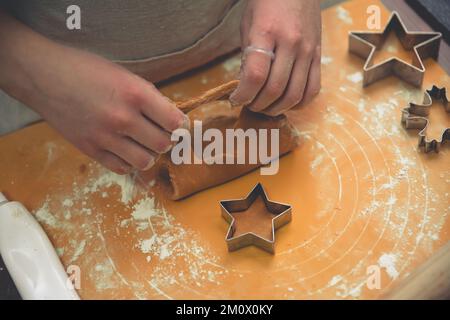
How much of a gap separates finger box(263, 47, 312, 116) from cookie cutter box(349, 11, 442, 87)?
0.86 ft

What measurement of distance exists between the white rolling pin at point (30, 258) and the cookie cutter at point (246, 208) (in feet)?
1.05

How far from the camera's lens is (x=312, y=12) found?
1.14m

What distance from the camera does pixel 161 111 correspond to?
38.8 inches

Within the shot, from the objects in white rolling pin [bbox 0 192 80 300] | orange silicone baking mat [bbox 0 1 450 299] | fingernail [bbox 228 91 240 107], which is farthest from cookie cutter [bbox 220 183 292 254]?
white rolling pin [bbox 0 192 80 300]

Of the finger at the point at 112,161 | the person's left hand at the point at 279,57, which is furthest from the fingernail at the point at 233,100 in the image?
the finger at the point at 112,161

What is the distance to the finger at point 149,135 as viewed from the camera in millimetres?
996

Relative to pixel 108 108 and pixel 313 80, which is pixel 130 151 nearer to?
pixel 108 108

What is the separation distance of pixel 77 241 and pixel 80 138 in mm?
228

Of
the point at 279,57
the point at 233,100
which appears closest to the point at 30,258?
the point at 233,100

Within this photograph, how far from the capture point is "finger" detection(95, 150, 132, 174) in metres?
1.05

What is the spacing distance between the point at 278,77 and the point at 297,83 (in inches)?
2.0

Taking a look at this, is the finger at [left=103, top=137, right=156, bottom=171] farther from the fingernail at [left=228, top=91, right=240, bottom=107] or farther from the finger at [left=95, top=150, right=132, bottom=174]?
the fingernail at [left=228, top=91, right=240, bottom=107]

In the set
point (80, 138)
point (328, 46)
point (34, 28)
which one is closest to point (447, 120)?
point (328, 46)

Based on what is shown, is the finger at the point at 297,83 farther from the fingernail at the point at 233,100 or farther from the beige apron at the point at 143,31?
the beige apron at the point at 143,31
